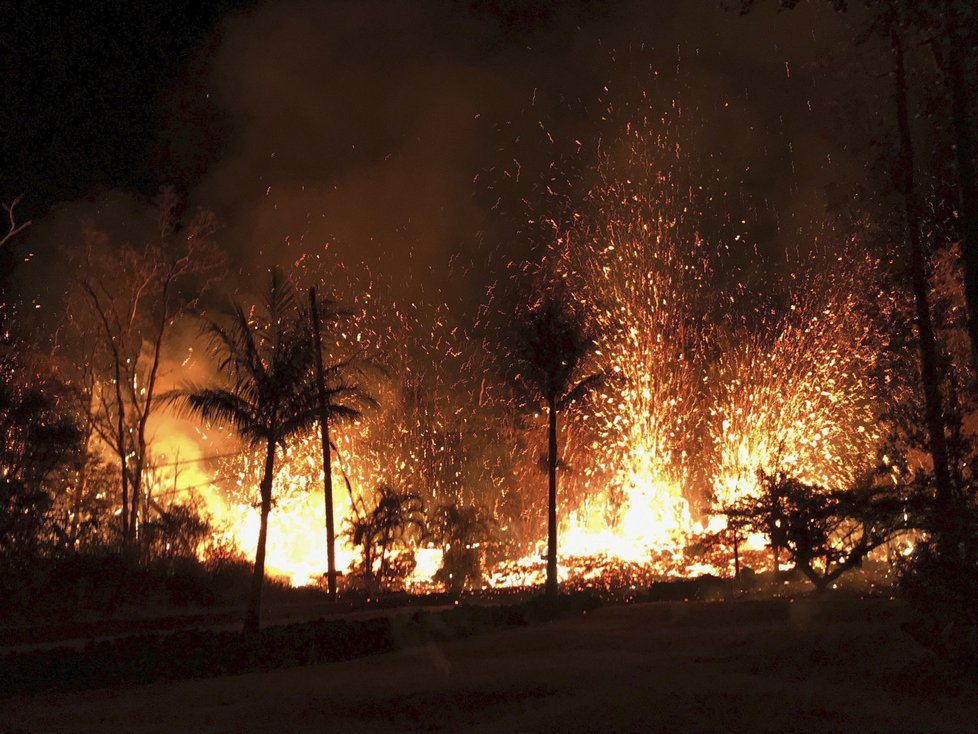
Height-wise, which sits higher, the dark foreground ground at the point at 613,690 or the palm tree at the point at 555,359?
the palm tree at the point at 555,359

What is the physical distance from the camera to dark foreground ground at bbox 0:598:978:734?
9391mm

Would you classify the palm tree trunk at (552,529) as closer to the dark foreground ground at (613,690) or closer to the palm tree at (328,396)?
the palm tree at (328,396)

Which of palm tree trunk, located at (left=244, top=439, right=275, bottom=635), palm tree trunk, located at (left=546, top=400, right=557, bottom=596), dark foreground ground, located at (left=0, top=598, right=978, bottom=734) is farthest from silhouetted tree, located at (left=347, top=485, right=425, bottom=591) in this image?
dark foreground ground, located at (left=0, top=598, right=978, bottom=734)

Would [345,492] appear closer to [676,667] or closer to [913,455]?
[913,455]

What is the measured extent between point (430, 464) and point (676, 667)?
129 feet

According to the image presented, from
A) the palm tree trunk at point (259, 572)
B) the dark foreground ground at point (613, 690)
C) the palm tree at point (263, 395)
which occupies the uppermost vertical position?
the palm tree at point (263, 395)

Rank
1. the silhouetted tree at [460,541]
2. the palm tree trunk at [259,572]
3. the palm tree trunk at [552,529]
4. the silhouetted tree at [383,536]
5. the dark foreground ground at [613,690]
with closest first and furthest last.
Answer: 1. the dark foreground ground at [613,690]
2. the palm tree trunk at [259,572]
3. the palm tree trunk at [552,529]
4. the silhouetted tree at [383,536]
5. the silhouetted tree at [460,541]

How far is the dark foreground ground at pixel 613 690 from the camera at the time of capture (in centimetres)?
939

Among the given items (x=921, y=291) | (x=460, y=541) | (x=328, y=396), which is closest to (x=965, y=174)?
(x=921, y=291)

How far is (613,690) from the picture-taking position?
10.4 m

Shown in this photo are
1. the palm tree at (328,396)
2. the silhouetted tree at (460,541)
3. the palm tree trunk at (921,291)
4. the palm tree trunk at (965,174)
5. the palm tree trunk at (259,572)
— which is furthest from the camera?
the silhouetted tree at (460,541)

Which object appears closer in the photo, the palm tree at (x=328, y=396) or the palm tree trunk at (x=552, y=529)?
the palm tree at (x=328, y=396)

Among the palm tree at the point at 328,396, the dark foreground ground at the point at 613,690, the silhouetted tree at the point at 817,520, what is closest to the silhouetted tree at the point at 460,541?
the palm tree at the point at 328,396

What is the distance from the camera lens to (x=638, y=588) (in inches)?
982
